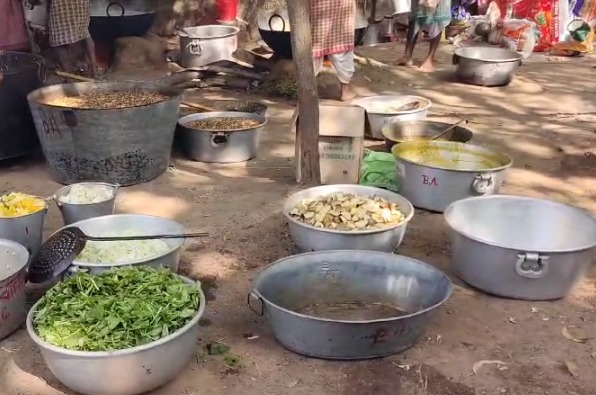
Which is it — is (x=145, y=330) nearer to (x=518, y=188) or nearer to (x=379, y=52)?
(x=518, y=188)

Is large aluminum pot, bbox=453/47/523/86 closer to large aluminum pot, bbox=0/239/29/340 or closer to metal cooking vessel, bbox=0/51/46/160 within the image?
metal cooking vessel, bbox=0/51/46/160

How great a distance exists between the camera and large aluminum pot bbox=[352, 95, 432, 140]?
5883 mm

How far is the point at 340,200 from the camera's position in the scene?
158 inches

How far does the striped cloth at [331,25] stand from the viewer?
689cm

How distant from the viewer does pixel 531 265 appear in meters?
3.41

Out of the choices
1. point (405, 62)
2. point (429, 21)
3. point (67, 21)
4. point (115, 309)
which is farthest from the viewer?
point (405, 62)

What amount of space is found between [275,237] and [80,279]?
4.83 feet

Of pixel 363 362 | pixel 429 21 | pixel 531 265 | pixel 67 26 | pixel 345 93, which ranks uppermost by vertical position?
pixel 67 26

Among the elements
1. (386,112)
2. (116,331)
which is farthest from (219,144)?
(116,331)

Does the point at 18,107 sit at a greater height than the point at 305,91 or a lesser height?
lesser

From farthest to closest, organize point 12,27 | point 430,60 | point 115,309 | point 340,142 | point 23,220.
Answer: point 430,60, point 12,27, point 340,142, point 23,220, point 115,309

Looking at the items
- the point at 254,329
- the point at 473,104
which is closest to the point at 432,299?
the point at 254,329

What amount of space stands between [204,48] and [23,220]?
17.8 feet

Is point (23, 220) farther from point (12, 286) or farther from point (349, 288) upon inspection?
point (349, 288)
